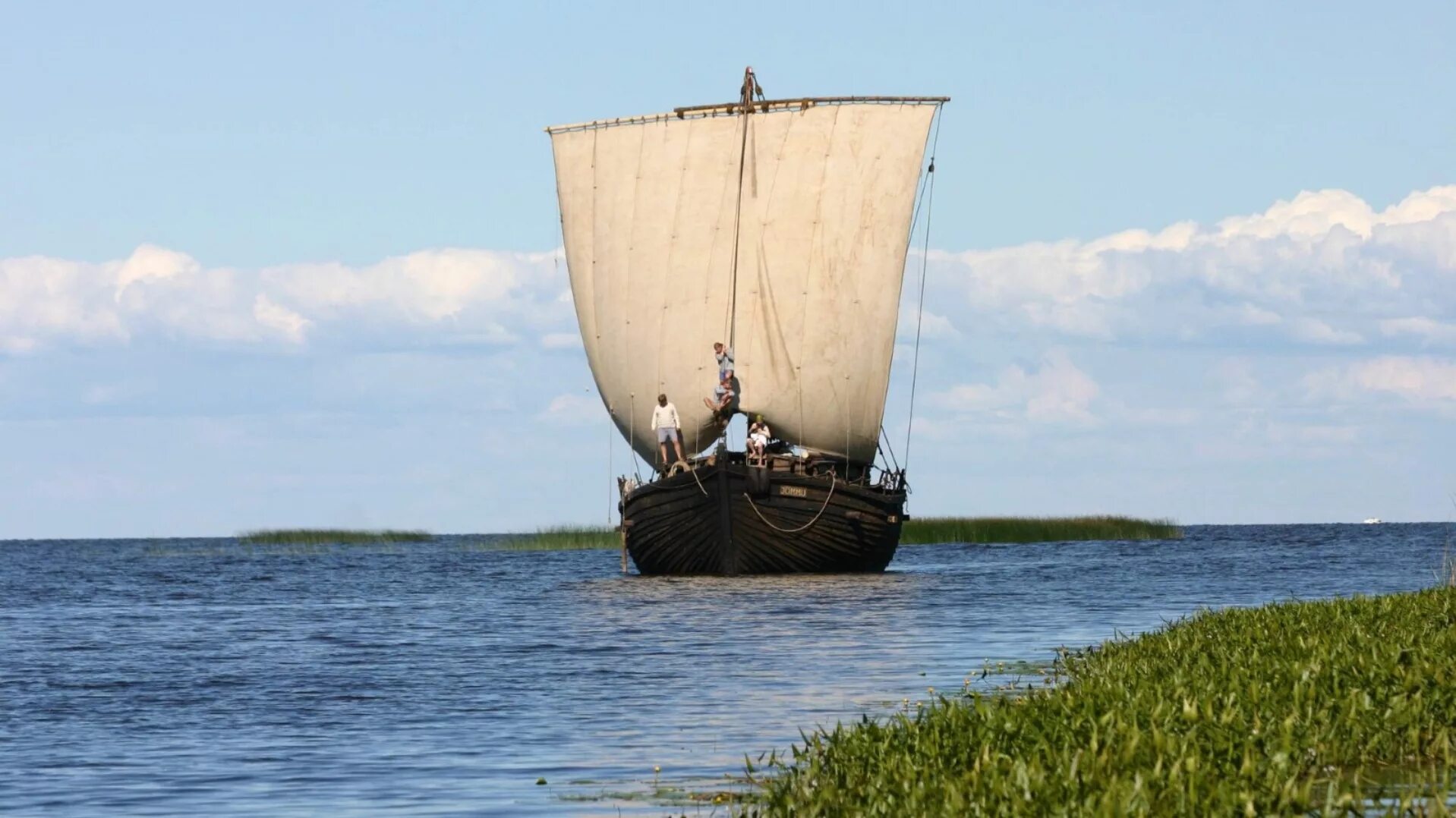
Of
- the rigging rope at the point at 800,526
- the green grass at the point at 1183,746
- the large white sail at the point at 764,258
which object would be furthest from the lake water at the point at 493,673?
the large white sail at the point at 764,258

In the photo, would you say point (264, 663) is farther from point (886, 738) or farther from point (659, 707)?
point (886, 738)

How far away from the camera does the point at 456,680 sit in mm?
20578

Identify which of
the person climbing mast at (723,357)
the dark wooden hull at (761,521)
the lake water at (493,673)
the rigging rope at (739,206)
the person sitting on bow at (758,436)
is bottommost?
the lake water at (493,673)

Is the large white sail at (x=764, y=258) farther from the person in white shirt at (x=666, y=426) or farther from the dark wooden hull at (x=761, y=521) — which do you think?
the dark wooden hull at (x=761, y=521)

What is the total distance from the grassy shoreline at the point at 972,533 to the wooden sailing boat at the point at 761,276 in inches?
967

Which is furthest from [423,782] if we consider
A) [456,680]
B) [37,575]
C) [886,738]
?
[37,575]

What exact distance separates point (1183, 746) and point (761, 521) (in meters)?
29.5

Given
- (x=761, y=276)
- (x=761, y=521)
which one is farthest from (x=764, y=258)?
(x=761, y=521)

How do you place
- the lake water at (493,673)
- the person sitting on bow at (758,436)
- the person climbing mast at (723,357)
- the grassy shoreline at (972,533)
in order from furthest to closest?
the grassy shoreline at (972,533), the person climbing mast at (723,357), the person sitting on bow at (758,436), the lake water at (493,673)

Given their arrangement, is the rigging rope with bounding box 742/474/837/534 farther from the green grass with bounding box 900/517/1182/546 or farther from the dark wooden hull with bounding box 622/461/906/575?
the green grass with bounding box 900/517/1182/546

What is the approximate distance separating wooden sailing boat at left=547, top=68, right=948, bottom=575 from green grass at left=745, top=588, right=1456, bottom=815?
26.2 meters

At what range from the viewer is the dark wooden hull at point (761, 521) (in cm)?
3869

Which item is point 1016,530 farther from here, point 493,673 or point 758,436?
point 493,673

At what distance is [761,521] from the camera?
38.7 m
